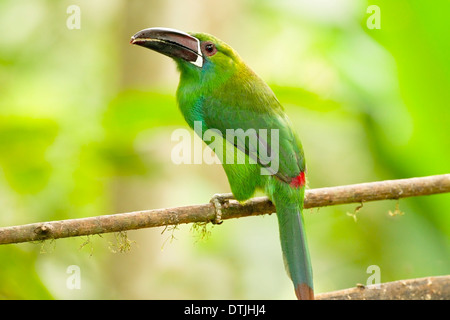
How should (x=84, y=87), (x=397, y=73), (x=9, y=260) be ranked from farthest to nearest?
(x=84, y=87) → (x=397, y=73) → (x=9, y=260)

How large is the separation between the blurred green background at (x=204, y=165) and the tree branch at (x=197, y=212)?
0.28 m

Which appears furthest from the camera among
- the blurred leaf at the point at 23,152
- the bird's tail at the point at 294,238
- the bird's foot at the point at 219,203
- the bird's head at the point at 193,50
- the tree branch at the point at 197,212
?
the blurred leaf at the point at 23,152

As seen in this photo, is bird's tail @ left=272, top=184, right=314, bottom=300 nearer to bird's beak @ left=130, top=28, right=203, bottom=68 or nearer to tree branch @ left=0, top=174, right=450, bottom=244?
tree branch @ left=0, top=174, right=450, bottom=244

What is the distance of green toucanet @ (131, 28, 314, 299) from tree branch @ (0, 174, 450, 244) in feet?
0.35

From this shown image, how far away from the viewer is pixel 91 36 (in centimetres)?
641

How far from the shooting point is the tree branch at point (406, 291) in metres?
2.55

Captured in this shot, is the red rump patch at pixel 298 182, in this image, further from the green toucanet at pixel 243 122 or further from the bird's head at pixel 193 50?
the bird's head at pixel 193 50

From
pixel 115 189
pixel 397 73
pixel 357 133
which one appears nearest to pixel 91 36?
pixel 115 189

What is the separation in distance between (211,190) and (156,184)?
1.80ft

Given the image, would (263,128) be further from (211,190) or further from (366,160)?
(211,190)

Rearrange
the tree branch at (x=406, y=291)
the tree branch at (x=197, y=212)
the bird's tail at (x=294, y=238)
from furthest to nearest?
1. the bird's tail at (x=294, y=238)
2. the tree branch at (x=406, y=291)
3. the tree branch at (x=197, y=212)

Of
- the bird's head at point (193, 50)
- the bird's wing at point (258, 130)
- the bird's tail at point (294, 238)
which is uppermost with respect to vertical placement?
the bird's head at point (193, 50)

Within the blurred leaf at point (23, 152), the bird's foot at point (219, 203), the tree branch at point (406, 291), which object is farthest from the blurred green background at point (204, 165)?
the tree branch at point (406, 291)
